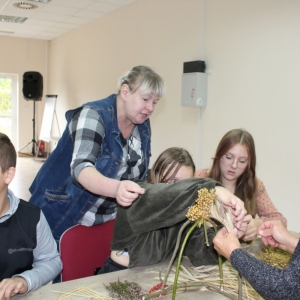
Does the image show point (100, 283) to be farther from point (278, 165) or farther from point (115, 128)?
point (278, 165)

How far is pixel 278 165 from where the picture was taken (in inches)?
135

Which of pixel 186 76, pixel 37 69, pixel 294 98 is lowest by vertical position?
pixel 294 98

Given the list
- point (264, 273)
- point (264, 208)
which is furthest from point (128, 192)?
point (264, 208)

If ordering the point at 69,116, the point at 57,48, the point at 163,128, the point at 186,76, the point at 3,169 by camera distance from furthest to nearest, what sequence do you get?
the point at 57,48, the point at 163,128, the point at 186,76, the point at 69,116, the point at 3,169

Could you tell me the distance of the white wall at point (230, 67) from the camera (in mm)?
3324

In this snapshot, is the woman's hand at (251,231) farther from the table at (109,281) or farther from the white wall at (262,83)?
the white wall at (262,83)

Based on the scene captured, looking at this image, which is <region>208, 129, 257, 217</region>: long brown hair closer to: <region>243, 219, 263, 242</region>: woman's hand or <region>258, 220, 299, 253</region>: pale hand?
<region>243, 219, 263, 242</region>: woman's hand

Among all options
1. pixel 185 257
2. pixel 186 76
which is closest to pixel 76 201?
pixel 185 257

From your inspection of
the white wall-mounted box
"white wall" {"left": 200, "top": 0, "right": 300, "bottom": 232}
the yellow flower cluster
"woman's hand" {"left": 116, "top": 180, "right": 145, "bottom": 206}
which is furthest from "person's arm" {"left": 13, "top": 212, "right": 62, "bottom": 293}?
the white wall-mounted box

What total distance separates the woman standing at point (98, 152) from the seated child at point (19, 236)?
0.26 metres

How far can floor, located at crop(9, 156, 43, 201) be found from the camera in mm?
5742

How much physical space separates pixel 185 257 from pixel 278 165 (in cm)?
211

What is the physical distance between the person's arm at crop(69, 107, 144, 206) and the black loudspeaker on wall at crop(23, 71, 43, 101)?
7302 millimetres

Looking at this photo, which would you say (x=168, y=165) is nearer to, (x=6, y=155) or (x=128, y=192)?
(x=128, y=192)
